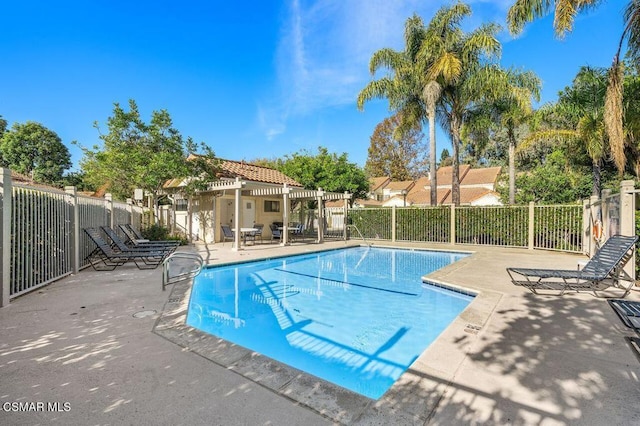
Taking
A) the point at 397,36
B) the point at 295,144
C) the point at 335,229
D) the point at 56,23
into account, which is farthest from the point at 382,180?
the point at 56,23

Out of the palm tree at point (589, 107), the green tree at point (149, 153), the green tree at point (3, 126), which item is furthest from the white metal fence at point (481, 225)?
the green tree at point (3, 126)

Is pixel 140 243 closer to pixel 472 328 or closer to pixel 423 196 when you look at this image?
pixel 472 328

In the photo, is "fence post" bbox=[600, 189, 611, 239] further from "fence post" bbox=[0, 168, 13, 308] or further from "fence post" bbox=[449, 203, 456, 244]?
"fence post" bbox=[0, 168, 13, 308]

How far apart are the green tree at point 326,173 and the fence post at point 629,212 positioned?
761 inches

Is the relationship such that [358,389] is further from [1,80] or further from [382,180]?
[382,180]

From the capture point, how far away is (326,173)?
82.4ft

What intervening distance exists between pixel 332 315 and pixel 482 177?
37528 mm

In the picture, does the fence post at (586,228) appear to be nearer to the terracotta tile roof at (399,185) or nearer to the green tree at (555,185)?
the green tree at (555,185)

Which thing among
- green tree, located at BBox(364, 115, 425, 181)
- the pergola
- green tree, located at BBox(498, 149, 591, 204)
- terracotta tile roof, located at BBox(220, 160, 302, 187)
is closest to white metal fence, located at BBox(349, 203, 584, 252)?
the pergola

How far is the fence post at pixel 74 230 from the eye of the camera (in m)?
7.60

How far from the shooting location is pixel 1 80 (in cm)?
2147

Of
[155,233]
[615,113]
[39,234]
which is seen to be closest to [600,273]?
[615,113]

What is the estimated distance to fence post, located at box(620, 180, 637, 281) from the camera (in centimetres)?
604

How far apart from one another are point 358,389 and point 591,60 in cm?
1744
